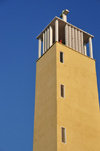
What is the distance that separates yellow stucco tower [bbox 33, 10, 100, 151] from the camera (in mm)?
24125

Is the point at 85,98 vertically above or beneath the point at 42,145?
above

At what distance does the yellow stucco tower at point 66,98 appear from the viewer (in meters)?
24.1

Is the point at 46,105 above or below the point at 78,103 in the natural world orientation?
below

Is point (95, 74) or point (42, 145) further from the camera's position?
point (95, 74)

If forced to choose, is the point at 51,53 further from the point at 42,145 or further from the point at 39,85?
the point at 42,145

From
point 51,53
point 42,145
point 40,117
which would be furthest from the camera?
point 51,53

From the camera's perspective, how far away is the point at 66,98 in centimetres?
2558

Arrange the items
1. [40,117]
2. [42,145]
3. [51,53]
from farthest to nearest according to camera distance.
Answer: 1. [51,53]
2. [40,117]
3. [42,145]

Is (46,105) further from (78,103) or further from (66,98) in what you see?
(78,103)

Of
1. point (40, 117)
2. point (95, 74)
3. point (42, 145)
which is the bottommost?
point (42, 145)

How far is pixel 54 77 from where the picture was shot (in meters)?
26.4

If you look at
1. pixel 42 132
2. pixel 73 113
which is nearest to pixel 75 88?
pixel 73 113

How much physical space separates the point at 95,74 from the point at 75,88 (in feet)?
11.0

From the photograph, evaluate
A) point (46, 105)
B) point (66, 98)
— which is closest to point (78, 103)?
point (66, 98)
